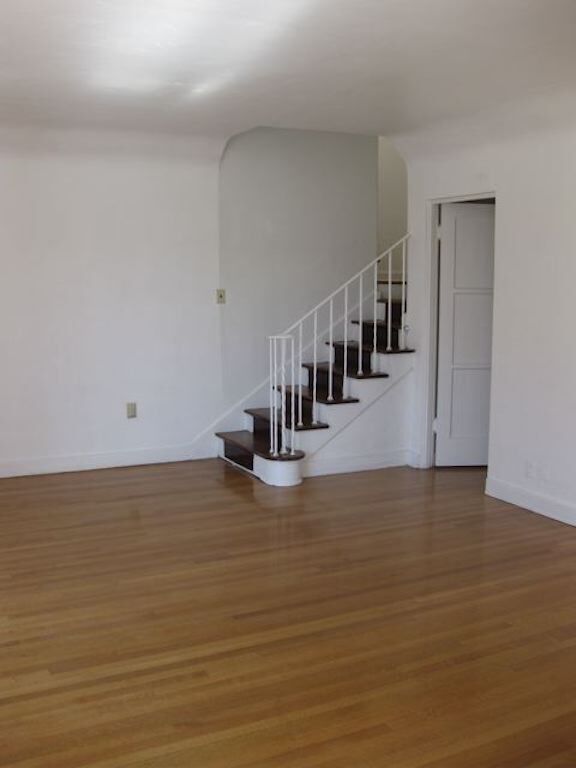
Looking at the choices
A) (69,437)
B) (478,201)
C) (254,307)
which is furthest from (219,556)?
(478,201)

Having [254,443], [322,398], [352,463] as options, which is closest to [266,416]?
[254,443]

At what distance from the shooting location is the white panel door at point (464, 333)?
570cm

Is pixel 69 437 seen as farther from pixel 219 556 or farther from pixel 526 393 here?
pixel 526 393

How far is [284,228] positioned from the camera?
638 cm

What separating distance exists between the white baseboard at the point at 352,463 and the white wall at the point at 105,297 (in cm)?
104

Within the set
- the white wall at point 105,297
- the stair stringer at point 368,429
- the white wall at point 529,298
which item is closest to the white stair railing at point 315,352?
the stair stringer at point 368,429

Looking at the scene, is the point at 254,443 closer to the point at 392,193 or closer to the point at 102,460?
the point at 102,460

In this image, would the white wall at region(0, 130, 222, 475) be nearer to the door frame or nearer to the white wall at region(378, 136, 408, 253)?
the door frame

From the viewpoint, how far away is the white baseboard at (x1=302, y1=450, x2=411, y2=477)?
18.6ft

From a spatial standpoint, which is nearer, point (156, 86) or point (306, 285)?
point (156, 86)

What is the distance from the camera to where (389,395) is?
589cm

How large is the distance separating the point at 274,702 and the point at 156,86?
3.16 meters

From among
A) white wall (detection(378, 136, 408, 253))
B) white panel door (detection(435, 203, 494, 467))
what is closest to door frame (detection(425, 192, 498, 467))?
white panel door (detection(435, 203, 494, 467))

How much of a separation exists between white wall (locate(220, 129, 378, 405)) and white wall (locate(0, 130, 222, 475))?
19 centimetres
